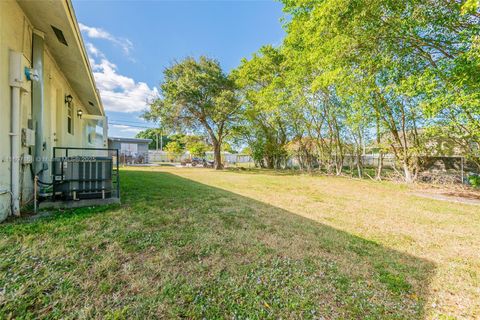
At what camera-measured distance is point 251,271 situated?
1.91 meters

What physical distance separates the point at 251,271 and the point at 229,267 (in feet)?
0.70

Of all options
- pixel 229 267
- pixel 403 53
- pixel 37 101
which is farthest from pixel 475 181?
pixel 37 101

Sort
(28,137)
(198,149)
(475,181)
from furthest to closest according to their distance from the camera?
(198,149) → (475,181) → (28,137)

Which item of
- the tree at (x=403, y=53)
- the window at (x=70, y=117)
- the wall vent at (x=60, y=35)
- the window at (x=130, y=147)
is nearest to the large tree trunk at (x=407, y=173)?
the tree at (x=403, y=53)

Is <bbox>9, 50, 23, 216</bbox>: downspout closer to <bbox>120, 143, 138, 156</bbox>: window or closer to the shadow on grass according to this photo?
the shadow on grass

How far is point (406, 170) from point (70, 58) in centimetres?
1221

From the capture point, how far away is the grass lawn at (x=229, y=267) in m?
A: 1.45

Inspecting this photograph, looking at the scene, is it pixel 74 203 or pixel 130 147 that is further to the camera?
pixel 130 147

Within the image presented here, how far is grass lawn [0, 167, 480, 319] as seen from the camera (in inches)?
57.0

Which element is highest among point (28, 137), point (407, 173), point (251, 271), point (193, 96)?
point (193, 96)

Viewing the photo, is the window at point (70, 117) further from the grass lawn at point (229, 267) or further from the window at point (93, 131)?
the grass lawn at point (229, 267)

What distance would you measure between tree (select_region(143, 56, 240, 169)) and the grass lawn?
11502 mm

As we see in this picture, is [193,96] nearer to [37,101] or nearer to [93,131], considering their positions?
[93,131]

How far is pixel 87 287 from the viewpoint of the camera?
1532mm
